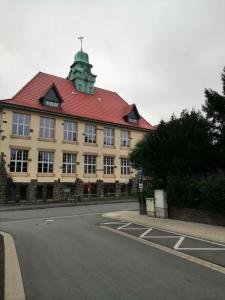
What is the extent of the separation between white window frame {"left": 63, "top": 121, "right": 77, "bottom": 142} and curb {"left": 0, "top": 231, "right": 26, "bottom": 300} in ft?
98.7

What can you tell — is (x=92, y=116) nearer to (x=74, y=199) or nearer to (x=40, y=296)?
(x=74, y=199)

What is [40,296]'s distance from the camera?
17.9ft

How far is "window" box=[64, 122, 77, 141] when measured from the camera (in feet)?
129

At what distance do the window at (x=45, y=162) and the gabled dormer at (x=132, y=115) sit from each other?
14372 mm

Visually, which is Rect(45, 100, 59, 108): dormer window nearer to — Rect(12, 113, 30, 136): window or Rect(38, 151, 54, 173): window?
Rect(12, 113, 30, 136): window

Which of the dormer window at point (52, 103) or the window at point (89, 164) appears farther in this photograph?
the window at point (89, 164)

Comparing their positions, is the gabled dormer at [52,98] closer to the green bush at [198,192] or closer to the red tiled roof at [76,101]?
the red tiled roof at [76,101]

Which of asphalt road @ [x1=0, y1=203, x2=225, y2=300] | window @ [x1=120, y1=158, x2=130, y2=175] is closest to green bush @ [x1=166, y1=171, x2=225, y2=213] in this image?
asphalt road @ [x1=0, y1=203, x2=225, y2=300]

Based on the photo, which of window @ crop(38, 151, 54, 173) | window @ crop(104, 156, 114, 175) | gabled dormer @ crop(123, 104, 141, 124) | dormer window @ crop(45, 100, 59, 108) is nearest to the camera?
window @ crop(38, 151, 54, 173)

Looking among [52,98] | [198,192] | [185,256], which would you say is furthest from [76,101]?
[185,256]

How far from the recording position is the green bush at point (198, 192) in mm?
14463

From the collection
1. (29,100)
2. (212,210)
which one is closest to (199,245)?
(212,210)

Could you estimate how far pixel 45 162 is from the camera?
3684 cm

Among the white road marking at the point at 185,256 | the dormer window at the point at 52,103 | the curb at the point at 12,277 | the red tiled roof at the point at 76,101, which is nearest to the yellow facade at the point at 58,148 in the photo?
the red tiled roof at the point at 76,101
